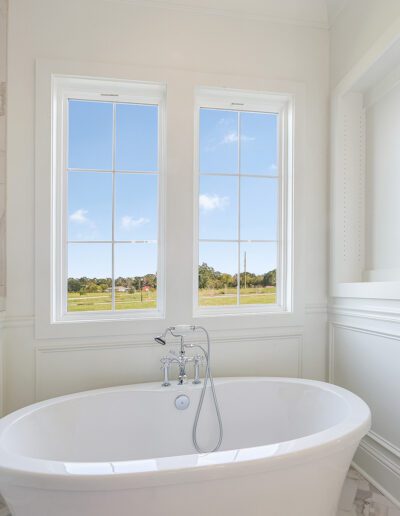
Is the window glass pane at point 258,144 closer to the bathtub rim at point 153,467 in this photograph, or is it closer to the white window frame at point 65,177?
the white window frame at point 65,177

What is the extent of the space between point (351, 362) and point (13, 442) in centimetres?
180

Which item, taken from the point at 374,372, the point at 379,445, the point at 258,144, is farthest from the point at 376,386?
the point at 258,144

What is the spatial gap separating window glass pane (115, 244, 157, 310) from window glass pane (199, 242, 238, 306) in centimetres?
31

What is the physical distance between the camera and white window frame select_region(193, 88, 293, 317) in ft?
7.49

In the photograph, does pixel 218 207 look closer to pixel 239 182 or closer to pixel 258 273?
pixel 239 182

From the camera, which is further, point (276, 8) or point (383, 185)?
point (276, 8)

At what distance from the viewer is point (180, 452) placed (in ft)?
6.13

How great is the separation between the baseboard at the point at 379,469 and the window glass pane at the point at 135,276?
147 centimetres

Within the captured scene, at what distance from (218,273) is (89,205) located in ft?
3.00

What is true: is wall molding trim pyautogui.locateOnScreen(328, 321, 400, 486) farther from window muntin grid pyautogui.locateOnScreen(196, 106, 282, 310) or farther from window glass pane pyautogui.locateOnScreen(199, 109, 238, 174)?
window glass pane pyautogui.locateOnScreen(199, 109, 238, 174)

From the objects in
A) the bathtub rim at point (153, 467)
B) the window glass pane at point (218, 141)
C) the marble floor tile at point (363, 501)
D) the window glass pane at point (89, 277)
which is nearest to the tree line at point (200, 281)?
the window glass pane at point (89, 277)

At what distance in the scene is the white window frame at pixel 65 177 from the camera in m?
2.13

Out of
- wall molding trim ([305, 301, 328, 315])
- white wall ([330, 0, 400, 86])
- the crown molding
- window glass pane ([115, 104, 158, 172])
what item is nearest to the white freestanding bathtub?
wall molding trim ([305, 301, 328, 315])

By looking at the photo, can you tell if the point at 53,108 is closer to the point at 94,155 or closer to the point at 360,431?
the point at 94,155
